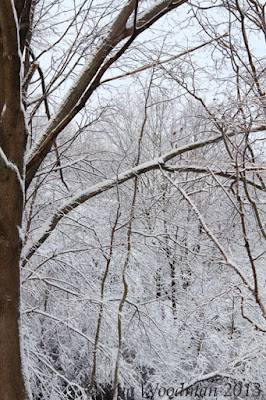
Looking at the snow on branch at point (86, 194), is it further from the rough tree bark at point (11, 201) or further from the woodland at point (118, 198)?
the rough tree bark at point (11, 201)

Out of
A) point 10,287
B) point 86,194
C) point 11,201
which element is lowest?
point 10,287

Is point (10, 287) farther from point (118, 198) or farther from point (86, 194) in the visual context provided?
point (86, 194)

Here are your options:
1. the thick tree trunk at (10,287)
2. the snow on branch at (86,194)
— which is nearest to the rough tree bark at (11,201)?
the thick tree trunk at (10,287)

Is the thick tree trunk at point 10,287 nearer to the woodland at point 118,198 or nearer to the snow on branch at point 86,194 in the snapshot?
the woodland at point 118,198

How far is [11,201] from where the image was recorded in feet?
6.18

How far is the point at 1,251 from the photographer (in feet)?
6.04

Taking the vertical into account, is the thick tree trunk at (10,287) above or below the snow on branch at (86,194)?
below

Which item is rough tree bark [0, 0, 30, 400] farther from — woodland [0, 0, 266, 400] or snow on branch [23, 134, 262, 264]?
snow on branch [23, 134, 262, 264]

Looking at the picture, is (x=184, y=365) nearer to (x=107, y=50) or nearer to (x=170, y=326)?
(x=170, y=326)

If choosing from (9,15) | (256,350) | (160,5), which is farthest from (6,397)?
(160,5)

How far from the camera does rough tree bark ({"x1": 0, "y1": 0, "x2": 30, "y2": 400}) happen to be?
1.74 m

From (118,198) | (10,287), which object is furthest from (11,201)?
(118,198)

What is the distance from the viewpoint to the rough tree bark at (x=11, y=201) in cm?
174

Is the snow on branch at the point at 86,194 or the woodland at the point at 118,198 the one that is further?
the snow on branch at the point at 86,194
